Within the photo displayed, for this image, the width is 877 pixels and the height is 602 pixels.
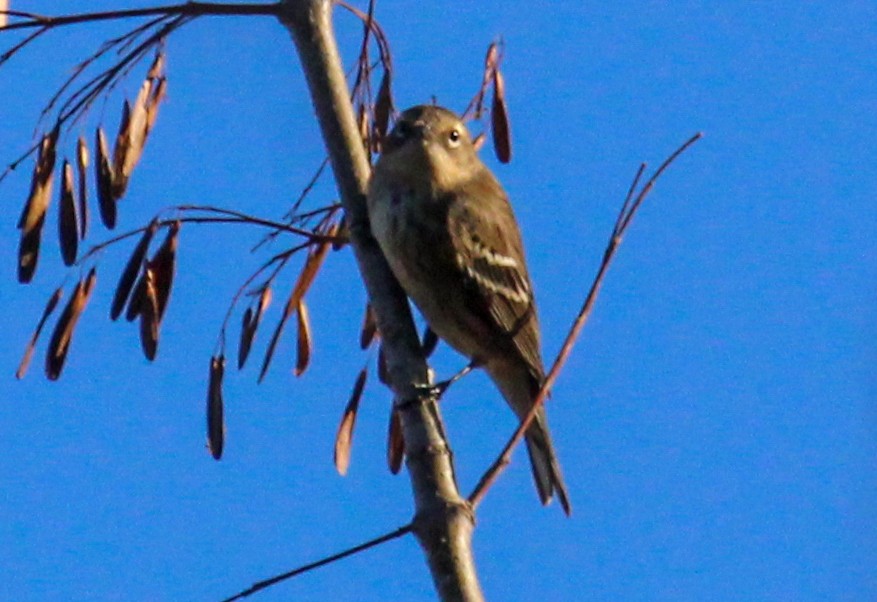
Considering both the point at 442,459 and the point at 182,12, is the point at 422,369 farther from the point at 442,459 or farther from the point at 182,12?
the point at 182,12

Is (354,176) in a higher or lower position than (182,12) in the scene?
lower

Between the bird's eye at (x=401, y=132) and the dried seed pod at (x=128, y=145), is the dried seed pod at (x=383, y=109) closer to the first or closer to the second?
the dried seed pod at (x=128, y=145)

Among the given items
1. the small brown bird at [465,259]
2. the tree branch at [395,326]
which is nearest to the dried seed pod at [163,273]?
the tree branch at [395,326]

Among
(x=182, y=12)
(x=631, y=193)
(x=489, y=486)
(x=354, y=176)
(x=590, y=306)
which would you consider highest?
(x=182, y=12)

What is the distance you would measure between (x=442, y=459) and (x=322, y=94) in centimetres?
100

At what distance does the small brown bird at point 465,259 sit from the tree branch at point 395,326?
746 millimetres

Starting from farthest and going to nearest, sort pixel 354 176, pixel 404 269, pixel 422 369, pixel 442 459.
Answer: pixel 404 269 < pixel 354 176 < pixel 422 369 < pixel 442 459

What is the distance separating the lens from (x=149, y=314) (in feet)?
12.0

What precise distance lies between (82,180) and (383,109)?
840mm

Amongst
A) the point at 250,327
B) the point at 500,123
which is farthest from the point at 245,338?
the point at 500,123

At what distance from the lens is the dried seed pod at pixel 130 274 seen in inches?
146

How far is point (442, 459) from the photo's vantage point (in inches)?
119

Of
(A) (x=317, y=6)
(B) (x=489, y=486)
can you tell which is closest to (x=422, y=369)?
(B) (x=489, y=486)

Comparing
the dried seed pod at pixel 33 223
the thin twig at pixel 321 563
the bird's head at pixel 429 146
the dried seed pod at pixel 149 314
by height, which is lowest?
the thin twig at pixel 321 563
